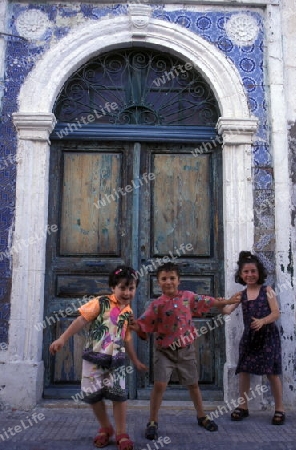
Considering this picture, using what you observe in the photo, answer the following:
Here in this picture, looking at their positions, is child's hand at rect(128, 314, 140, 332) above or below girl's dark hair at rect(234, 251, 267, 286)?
below

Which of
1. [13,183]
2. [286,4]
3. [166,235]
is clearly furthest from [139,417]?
[286,4]

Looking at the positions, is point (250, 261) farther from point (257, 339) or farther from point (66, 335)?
point (66, 335)

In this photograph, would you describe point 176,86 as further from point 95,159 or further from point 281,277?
point 281,277

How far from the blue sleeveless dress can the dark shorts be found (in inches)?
27.0

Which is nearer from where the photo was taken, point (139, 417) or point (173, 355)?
point (173, 355)

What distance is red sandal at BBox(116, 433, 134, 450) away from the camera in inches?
125

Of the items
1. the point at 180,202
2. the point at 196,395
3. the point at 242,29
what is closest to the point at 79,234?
the point at 180,202

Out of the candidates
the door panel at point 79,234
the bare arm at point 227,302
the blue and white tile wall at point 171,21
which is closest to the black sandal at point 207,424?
the bare arm at point 227,302

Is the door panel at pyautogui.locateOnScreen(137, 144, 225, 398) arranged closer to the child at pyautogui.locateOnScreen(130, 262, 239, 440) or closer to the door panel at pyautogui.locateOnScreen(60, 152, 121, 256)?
the door panel at pyautogui.locateOnScreen(60, 152, 121, 256)

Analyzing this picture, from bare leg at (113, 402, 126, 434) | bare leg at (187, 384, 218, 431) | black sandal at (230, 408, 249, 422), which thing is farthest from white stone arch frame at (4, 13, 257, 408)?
bare leg at (113, 402, 126, 434)

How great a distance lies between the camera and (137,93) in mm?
5270

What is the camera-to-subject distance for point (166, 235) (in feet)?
16.4

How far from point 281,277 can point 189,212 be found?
114 centimetres

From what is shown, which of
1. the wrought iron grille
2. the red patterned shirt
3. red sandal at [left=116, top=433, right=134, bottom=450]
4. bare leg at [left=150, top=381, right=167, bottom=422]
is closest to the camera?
red sandal at [left=116, top=433, right=134, bottom=450]
